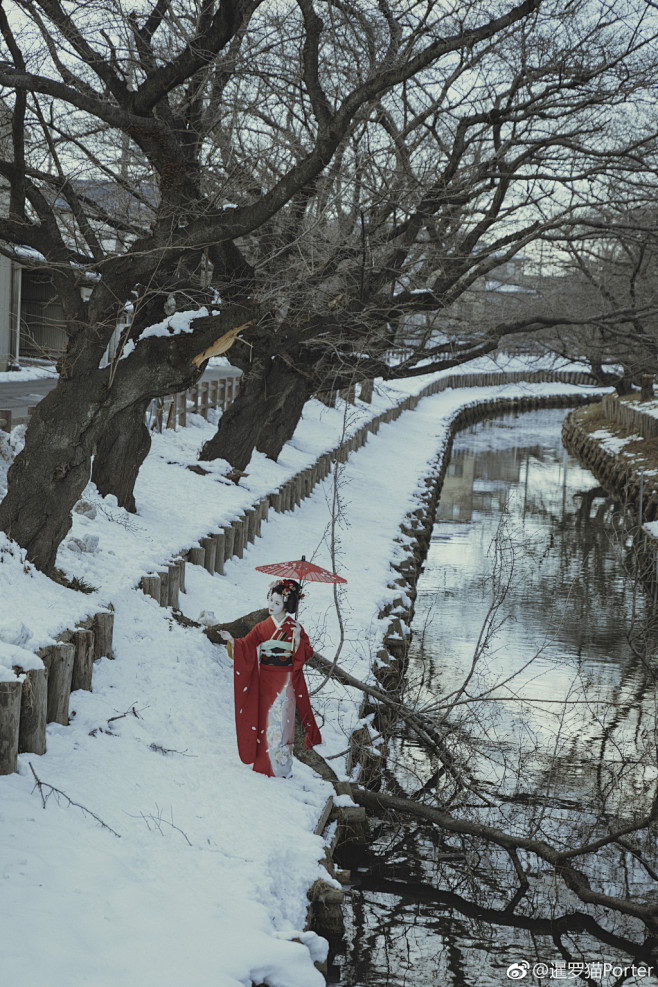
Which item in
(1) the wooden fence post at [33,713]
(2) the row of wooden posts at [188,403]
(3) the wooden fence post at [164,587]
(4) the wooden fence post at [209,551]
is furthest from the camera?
(2) the row of wooden posts at [188,403]

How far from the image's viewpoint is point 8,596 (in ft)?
20.9

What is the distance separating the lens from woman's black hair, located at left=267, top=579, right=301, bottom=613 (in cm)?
614

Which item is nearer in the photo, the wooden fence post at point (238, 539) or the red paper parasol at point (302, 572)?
the red paper parasol at point (302, 572)

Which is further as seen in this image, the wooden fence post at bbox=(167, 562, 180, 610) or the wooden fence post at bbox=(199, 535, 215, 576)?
the wooden fence post at bbox=(199, 535, 215, 576)

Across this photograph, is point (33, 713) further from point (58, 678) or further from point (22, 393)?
point (22, 393)

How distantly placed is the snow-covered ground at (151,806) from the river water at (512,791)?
0.74 m

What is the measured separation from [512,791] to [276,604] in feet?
9.07

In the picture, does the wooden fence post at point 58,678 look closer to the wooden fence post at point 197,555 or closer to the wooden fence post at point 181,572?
the wooden fence post at point 181,572

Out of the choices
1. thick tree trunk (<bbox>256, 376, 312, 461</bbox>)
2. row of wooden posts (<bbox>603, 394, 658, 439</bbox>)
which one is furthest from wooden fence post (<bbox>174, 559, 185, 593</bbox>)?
row of wooden posts (<bbox>603, 394, 658, 439</bbox>)

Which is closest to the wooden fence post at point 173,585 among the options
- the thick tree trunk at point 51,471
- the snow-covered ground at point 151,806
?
the snow-covered ground at point 151,806

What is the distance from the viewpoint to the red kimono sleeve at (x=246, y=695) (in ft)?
20.0

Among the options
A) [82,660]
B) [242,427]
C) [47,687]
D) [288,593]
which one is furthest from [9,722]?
[242,427]

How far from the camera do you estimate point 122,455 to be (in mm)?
10594

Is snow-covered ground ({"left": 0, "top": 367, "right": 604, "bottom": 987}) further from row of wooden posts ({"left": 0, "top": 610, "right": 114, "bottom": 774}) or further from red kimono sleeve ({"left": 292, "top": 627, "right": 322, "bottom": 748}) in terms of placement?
red kimono sleeve ({"left": 292, "top": 627, "right": 322, "bottom": 748})
